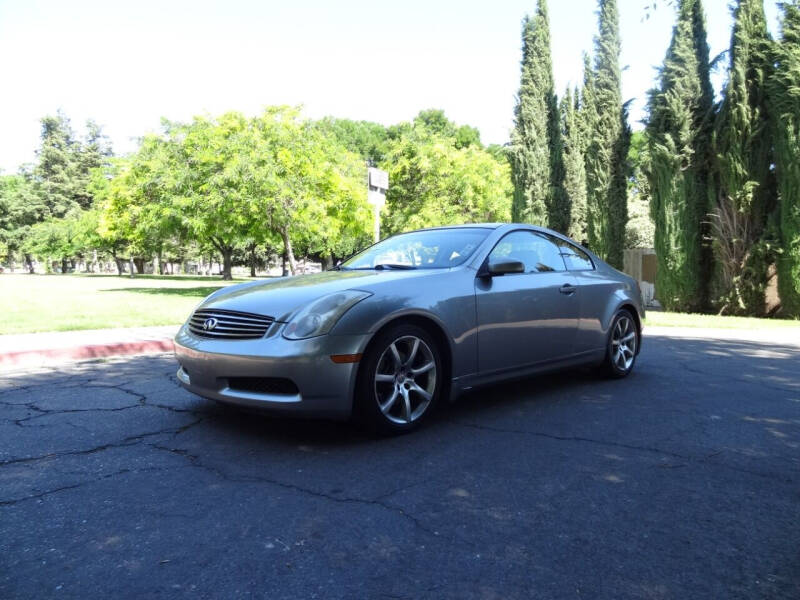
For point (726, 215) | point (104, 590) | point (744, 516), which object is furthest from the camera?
point (726, 215)

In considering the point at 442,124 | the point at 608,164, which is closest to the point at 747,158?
the point at 608,164

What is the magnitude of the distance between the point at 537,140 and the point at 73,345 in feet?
68.5

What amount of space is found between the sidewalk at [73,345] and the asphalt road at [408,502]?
2.47m

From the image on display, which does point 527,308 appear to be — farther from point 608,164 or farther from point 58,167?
point 58,167

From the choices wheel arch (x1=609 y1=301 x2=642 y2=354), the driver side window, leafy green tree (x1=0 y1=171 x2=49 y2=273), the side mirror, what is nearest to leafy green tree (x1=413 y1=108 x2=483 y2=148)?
leafy green tree (x1=0 y1=171 x2=49 y2=273)

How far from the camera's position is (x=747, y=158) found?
15.2m

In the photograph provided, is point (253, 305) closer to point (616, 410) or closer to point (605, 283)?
point (616, 410)

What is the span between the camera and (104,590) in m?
2.10

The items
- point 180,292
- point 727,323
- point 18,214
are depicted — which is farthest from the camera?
point 18,214

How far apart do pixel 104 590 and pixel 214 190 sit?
709 inches

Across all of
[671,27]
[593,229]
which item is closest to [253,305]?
[671,27]

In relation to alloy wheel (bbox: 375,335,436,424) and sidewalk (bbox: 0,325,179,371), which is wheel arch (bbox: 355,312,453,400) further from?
sidewalk (bbox: 0,325,179,371)

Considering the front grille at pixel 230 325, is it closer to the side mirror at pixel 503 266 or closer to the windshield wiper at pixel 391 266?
the windshield wiper at pixel 391 266

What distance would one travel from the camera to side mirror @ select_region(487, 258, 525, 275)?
14.7 feet
